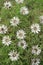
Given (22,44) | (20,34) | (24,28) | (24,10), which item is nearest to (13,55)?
(22,44)

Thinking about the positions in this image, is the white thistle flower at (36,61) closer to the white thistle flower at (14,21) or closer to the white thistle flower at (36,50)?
the white thistle flower at (36,50)

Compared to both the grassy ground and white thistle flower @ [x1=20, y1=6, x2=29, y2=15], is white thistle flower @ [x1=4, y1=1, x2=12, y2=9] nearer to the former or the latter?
the grassy ground

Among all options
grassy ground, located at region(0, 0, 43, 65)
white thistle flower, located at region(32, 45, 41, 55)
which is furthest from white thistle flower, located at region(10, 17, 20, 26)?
white thistle flower, located at region(32, 45, 41, 55)

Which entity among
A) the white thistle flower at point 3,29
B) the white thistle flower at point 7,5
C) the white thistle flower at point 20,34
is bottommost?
the white thistle flower at point 20,34

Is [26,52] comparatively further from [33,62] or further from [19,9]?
[19,9]

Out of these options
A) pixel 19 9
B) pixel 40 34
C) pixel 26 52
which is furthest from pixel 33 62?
pixel 19 9

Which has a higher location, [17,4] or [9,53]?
[17,4]

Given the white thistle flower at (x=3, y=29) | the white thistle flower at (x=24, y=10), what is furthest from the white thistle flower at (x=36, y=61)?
the white thistle flower at (x=24, y=10)

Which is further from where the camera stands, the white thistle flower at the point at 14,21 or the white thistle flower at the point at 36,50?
the white thistle flower at the point at 14,21

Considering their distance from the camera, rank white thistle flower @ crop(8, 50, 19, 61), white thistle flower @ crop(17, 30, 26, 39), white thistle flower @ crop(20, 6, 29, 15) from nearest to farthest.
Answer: white thistle flower @ crop(8, 50, 19, 61), white thistle flower @ crop(17, 30, 26, 39), white thistle flower @ crop(20, 6, 29, 15)
